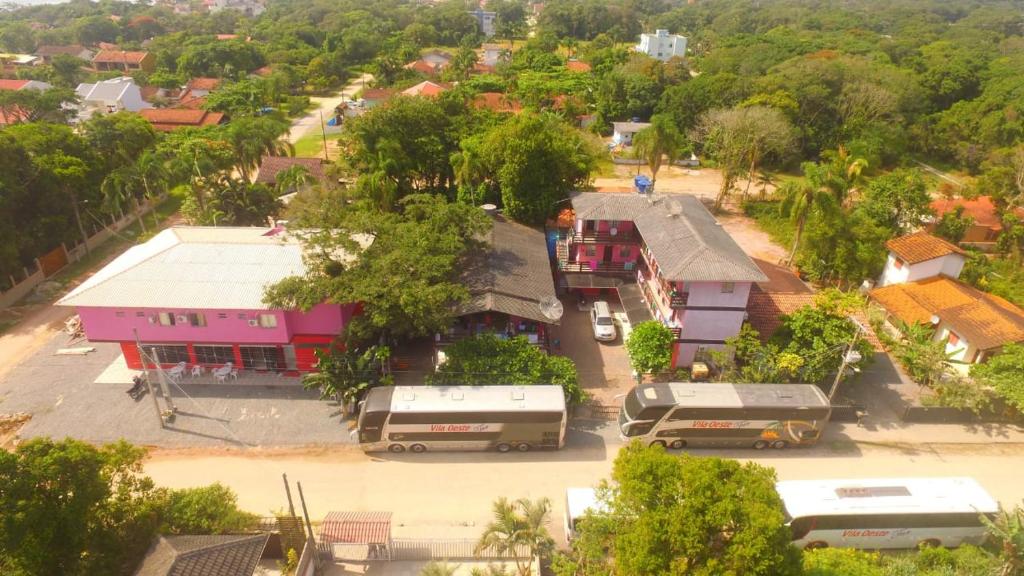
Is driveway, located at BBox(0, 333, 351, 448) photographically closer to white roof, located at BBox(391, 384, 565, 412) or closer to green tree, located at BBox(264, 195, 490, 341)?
white roof, located at BBox(391, 384, 565, 412)

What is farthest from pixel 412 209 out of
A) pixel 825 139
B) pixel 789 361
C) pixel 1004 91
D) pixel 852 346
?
pixel 1004 91

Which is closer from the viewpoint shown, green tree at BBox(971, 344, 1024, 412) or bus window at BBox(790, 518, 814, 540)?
bus window at BBox(790, 518, 814, 540)

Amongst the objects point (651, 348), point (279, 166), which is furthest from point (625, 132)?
point (651, 348)

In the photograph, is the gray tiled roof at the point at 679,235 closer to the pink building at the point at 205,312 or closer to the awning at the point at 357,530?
the pink building at the point at 205,312

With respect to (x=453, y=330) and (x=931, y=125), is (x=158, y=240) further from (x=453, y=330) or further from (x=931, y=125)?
(x=931, y=125)

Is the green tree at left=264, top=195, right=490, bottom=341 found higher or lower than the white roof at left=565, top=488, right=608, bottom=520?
A: higher

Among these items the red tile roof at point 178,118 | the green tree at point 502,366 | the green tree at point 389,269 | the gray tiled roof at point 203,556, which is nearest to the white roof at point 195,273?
the green tree at point 389,269

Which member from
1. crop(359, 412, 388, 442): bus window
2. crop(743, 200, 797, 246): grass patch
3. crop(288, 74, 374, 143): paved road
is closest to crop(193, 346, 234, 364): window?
crop(359, 412, 388, 442): bus window
